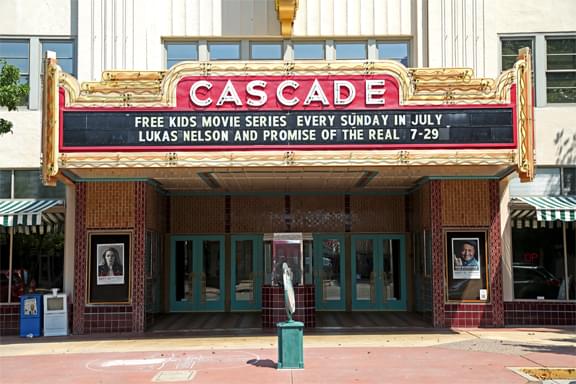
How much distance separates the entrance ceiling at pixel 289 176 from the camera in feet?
55.9

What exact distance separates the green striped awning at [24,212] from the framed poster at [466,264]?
10.4 meters

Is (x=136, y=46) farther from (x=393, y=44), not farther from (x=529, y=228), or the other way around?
(x=529, y=228)

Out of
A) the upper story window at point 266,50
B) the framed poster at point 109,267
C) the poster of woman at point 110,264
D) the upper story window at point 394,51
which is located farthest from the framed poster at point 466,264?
the poster of woman at point 110,264

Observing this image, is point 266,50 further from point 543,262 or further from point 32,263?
point 543,262

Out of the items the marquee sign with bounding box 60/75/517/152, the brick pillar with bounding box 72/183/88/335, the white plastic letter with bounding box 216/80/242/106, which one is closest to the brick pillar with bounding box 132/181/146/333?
the brick pillar with bounding box 72/183/88/335

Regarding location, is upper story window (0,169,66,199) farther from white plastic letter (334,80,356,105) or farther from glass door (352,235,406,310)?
glass door (352,235,406,310)

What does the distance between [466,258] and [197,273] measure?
8796mm

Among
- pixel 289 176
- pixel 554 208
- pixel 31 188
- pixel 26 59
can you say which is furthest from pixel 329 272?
pixel 26 59

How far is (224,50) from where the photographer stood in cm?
2077

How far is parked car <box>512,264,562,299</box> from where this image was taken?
62.8 ft

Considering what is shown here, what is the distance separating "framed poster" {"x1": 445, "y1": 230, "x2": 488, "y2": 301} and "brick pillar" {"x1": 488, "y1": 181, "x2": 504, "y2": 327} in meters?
0.18

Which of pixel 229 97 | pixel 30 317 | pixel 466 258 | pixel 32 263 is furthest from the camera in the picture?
pixel 32 263

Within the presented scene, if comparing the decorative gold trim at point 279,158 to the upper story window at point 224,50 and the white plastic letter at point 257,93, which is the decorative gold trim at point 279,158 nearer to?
the white plastic letter at point 257,93

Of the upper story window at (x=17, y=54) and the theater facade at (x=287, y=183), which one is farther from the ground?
the upper story window at (x=17, y=54)
